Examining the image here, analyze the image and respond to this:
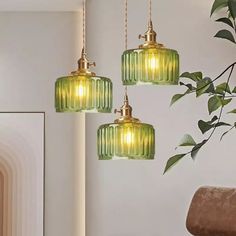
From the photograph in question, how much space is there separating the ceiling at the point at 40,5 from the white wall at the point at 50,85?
7cm

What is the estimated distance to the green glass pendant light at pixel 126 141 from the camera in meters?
2.10

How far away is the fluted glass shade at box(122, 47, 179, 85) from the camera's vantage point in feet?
6.53

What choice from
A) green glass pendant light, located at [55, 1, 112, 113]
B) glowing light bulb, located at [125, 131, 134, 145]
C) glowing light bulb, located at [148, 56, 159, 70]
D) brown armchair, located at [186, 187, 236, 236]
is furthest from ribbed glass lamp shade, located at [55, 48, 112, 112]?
brown armchair, located at [186, 187, 236, 236]

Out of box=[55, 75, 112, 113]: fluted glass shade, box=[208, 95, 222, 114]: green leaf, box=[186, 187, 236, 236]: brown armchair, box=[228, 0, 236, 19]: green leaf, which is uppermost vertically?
box=[55, 75, 112, 113]: fluted glass shade

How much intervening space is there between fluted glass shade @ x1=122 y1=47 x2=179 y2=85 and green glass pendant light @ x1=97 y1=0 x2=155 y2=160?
23 cm

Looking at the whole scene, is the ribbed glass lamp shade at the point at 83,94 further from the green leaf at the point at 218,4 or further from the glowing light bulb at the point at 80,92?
the green leaf at the point at 218,4

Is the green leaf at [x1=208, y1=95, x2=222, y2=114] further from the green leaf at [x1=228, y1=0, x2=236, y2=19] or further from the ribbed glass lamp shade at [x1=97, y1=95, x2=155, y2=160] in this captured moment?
the ribbed glass lamp shade at [x1=97, y1=95, x2=155, y2=160]

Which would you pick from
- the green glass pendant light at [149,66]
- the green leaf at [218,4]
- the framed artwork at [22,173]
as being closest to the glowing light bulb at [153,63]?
the green glass pendant light at [149,66]

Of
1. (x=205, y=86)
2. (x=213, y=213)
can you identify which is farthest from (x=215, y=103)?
(x=213, y=213)

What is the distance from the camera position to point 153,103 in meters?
3.98

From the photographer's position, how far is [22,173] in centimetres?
441

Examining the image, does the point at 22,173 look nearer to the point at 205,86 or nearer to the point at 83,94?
the point at 83,94

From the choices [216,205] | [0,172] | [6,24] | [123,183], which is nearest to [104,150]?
[216,205]

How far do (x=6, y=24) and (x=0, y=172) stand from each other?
4.01 ft
